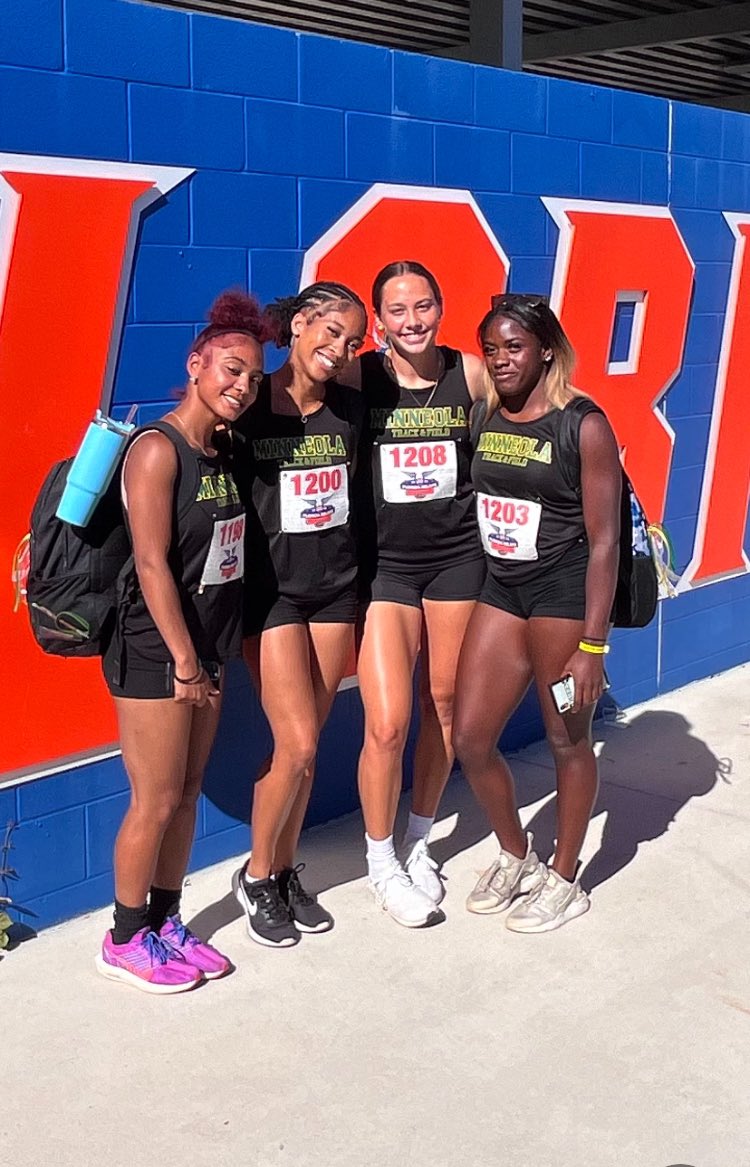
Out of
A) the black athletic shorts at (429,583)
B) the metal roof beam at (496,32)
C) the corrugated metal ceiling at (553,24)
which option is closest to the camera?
the black athletic shorts at (429,583)

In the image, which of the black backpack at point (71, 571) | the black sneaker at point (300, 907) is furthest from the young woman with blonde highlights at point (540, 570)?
the black backpack at point (71, 571)

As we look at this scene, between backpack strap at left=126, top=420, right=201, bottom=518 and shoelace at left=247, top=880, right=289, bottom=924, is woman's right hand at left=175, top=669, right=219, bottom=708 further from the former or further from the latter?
shoelace at left=247, top=880, right=289, bottom=924

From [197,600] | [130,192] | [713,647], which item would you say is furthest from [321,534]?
[713,647]

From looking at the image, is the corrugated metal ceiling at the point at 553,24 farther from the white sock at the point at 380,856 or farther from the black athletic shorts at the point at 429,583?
the white sock at the point at 380,856

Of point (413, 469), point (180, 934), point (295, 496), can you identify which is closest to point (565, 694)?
point (413, 469)

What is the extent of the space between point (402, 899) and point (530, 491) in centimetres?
132

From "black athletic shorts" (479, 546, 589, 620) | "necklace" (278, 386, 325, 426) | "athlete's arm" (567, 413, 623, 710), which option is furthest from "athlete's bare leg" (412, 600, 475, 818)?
"necklace" (278, 386, 325, 426)

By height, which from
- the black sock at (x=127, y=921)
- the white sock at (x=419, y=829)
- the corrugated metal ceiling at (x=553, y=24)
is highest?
the corrugated metal ceiling at (x=553, y=24)

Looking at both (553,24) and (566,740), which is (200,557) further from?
(553,24)

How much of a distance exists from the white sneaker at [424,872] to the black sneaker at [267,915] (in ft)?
1.61

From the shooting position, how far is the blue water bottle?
3.48 meters

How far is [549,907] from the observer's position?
169 inches

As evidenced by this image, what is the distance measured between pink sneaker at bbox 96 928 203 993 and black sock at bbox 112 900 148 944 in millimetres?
15

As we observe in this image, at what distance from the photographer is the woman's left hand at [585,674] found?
13.0 feet
